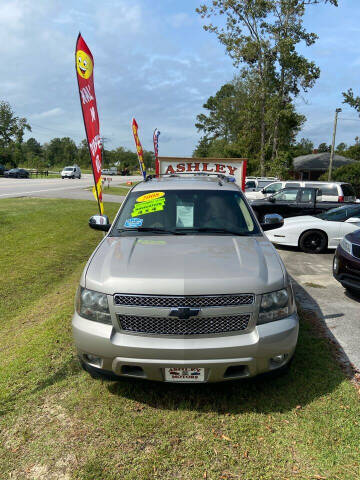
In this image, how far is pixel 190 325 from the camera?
102 inches

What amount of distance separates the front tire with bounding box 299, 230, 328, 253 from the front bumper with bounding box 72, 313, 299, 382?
6.52 m

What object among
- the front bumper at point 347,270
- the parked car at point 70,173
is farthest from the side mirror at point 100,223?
the parked car at point 70,173

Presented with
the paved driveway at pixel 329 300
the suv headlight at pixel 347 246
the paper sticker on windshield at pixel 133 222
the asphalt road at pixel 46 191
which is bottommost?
the paved driveway at pixel 329 300

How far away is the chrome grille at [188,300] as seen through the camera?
2.56 metres

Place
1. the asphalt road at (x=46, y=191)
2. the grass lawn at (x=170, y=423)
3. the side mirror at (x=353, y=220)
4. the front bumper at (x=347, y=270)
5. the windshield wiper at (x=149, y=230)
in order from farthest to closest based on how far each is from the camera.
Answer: the asphalt road at (x=46, y=191)
the side mirror at (x=353, y=220)
the front bumper at (x=347, y=270)
the windshield wiper at (x=149, y=230)
the grass lawn at (x=170, y=423)

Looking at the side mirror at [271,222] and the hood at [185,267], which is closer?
the hood at [185,267]

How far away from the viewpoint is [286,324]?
271 cm

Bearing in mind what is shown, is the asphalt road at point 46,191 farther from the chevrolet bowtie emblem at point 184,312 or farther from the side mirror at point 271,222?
the chevrolet bowtie emblem at point 184,312

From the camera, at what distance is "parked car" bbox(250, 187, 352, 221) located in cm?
1094

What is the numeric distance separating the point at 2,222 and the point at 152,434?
884 centimetres

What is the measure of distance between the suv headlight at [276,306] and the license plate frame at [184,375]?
0.58m

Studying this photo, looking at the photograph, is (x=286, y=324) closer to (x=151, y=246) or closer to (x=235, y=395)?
(x=235, y=395)

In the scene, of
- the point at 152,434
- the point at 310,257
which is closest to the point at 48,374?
the point at 152,434

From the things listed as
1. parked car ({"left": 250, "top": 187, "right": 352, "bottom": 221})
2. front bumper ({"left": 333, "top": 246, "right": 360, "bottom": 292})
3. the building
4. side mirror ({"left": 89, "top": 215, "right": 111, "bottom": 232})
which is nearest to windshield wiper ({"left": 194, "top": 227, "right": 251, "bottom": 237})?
side mirror ({"left": 89, "top": 215, "right": 111, "bottom": 232})
